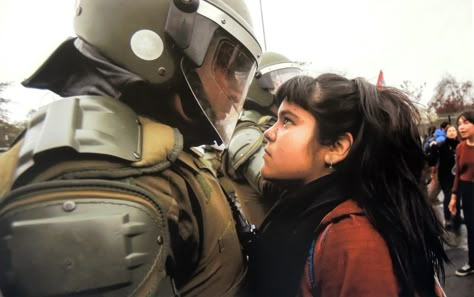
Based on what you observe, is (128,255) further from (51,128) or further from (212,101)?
(212,101)

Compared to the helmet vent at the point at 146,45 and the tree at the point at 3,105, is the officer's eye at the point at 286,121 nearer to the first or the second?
the helmet vent at the point at 146,45

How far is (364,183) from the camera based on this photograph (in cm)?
62

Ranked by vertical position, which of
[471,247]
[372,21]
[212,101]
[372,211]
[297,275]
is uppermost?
[372,21]

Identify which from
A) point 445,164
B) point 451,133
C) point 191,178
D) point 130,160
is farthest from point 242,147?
point 445,164

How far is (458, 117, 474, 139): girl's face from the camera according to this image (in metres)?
2.03

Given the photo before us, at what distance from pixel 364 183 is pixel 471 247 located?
79.4 inches

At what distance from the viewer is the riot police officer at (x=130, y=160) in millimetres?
370

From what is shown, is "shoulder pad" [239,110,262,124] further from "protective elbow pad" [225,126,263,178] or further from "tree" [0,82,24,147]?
"tree" [0,82,24,147]

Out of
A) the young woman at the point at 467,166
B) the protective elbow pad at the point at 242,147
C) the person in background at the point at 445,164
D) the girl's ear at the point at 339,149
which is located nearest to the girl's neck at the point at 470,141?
the young woman at the point at 467,166

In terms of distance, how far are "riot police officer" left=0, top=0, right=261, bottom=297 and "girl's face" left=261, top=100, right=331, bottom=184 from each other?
107mm

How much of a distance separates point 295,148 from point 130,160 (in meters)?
0.30

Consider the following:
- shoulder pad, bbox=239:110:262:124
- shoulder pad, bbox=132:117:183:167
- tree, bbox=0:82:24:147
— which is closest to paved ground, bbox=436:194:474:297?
shoulder pad, bbox=239:110:262:124

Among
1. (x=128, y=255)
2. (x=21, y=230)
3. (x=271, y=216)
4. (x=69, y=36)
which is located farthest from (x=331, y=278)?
(x=69, y=36)

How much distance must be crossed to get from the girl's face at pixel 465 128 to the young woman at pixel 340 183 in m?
1.66
